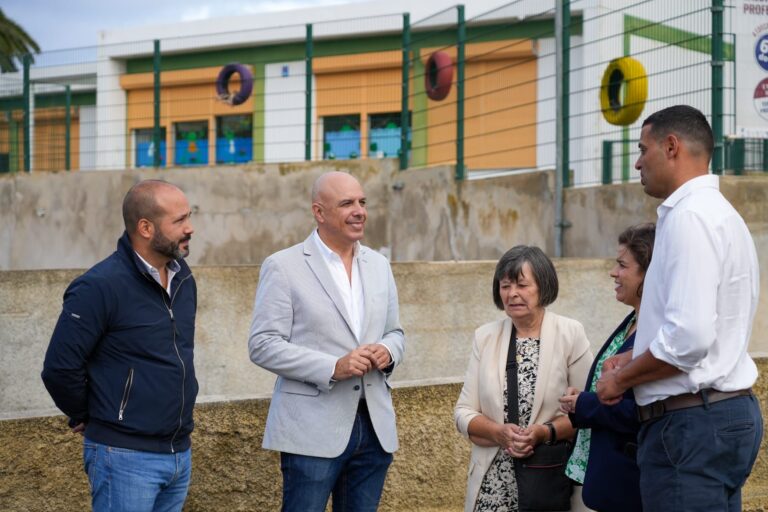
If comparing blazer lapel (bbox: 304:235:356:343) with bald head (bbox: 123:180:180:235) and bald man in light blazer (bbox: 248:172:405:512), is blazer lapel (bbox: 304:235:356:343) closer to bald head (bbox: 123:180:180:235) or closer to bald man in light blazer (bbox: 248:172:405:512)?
bald man in light blazer (bbox: 248:172:405:512)

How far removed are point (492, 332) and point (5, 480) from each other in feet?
7.30

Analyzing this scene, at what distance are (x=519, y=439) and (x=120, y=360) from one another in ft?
5.26

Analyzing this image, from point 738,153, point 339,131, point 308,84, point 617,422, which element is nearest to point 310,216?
point 308,84

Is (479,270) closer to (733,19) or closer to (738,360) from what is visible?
(733,19)

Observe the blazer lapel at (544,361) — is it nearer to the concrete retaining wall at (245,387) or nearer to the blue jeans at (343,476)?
the blue jeans at (343,476)

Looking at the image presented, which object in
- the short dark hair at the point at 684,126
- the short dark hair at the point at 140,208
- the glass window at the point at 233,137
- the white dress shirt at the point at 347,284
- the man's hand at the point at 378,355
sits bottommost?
the man's hand at the point at 378,355

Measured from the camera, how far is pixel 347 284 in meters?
4.45

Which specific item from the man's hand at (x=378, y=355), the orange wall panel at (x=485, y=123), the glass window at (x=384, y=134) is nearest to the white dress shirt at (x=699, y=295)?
the man's hand at (x=378, y=355)

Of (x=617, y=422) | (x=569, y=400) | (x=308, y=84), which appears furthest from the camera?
(x=308, y=84)

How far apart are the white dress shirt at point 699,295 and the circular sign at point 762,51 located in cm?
527

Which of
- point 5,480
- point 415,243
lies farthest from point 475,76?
point 5,480

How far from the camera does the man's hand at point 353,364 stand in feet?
13.5

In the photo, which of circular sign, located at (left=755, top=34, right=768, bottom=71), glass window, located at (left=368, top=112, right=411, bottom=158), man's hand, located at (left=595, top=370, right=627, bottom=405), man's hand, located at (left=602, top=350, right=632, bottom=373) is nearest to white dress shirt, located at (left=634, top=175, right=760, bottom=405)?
man's hand, located at (left=595, top=370, right=627, bottom=405)

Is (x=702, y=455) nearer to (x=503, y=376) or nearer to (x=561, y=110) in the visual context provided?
(x=503, y=376)
